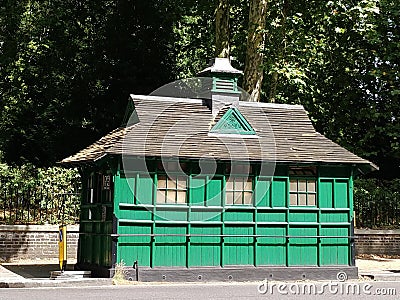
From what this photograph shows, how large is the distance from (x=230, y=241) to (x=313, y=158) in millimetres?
3032

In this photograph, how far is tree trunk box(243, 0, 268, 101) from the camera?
25609 mm

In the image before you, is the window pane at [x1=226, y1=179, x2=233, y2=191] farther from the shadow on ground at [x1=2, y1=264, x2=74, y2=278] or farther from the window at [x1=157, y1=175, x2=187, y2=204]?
the shadow on ground at [x1=2, y1=264, x2=74, y2=278]

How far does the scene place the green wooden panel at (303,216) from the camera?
18.4 metres

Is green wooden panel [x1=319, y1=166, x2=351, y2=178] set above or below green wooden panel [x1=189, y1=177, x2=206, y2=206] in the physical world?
above

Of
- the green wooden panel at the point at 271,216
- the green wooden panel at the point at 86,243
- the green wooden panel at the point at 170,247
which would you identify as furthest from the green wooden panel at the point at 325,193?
the green wooden panel at the point at 86,243

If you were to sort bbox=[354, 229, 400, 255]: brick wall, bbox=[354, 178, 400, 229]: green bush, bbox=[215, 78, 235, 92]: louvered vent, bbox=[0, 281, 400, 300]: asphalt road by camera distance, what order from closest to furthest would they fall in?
1. bbox=[0, 281, 400, 300]: asphalt road
2. bbox=[215, 78, 235, 92]: louvered vent
3. bbox=[354, 229, 400, 255]: brick wall
4. bbox=[354, 178, 400, 229]: green bush

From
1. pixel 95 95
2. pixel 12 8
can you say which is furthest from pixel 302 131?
pixel 12 8

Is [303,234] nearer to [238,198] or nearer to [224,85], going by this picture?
[238,198]

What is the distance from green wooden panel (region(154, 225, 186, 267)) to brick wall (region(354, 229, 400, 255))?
1023cm

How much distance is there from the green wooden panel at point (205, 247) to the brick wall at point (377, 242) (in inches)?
374

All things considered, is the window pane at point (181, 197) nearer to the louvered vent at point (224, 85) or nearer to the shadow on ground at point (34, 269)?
the louvered vent at point (224, 85)

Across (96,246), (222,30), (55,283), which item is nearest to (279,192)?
(96,246)

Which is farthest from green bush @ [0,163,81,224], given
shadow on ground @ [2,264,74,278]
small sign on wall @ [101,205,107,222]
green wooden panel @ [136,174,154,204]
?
green wooden panel @ [136,174,154,204]

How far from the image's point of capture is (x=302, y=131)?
19.8 meters
